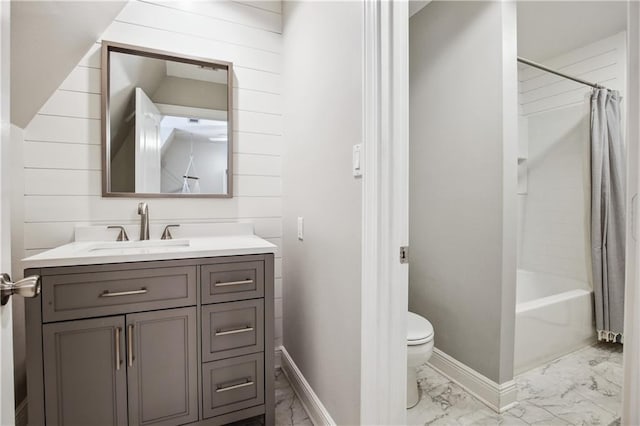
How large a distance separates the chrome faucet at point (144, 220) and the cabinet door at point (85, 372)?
52 cm

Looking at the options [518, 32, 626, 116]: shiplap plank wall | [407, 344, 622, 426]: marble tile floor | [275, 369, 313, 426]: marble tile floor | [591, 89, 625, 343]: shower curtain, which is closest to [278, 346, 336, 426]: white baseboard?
[275, 369, 313, 426]: marble tile floor

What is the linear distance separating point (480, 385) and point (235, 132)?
210 cm

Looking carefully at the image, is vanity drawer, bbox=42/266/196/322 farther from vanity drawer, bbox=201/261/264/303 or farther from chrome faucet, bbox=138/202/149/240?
chrome faucet, bbox=138/202/149/240

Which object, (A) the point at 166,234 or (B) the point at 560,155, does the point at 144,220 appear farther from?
(B) the point at 560,155

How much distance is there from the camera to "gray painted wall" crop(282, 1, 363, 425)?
1261 mm

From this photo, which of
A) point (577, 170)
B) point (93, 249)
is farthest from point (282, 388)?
point (577, 170)

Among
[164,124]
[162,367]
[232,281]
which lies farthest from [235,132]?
[162,367]

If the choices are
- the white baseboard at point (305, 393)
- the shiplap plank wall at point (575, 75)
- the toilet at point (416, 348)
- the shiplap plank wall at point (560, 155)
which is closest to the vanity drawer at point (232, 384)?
the white baseboard at point (305, 393)

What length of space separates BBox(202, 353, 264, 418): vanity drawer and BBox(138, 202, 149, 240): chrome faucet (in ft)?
2.51

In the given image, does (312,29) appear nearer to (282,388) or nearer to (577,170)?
(282,388)

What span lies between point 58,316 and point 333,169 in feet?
4.06

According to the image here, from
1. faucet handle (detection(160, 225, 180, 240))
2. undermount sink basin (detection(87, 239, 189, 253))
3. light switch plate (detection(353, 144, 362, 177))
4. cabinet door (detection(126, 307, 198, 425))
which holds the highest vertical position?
light switch plate (detection(353, 144, 362, 177))

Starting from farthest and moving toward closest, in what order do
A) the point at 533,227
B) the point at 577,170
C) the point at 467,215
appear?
the point at 533,227 → the point at 577,170 → the point at 467,215

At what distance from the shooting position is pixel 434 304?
6.96 feet
